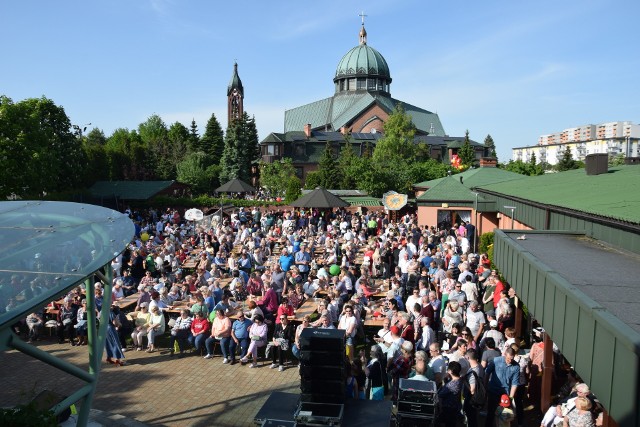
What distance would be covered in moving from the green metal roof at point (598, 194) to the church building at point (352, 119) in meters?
48.3

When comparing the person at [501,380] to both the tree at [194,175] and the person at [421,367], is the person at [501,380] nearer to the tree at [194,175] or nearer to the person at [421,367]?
the person at [421,367]

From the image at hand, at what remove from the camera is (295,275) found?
49.6ft

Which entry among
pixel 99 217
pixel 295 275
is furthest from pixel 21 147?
pixel 99 217

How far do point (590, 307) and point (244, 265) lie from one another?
45.2 ft

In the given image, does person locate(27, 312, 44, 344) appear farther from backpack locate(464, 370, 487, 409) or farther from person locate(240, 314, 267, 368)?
backpack locate(464, 370, 487, 409)

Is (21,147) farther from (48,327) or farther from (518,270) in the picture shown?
(518,270)

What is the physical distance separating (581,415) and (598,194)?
8069 mm

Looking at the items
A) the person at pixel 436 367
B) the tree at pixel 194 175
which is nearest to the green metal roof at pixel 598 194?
the person at pixel 436 367

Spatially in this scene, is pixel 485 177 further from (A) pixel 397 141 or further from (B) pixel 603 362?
(B) pixel 603 362

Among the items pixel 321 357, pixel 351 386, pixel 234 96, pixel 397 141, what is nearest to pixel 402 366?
pixel 351 386

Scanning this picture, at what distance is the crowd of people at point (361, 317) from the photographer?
8.20 meters

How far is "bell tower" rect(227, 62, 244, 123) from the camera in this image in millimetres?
86438

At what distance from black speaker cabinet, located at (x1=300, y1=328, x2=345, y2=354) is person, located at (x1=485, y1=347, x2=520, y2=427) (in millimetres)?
2622

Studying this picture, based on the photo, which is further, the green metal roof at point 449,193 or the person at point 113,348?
the green metal roof at point 449,193
